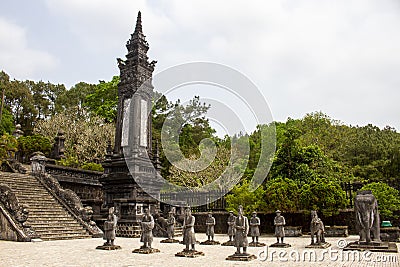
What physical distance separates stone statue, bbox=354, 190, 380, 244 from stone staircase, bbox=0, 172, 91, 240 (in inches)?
426

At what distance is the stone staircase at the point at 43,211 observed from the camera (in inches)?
569

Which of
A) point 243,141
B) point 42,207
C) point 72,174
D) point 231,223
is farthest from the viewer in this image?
point 243,141

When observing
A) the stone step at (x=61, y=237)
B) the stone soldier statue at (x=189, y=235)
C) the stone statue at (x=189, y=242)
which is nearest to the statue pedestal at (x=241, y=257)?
the stone statue at (x=189, y=242)

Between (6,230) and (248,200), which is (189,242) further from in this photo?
(248,200)

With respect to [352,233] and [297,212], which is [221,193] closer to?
[297,212]

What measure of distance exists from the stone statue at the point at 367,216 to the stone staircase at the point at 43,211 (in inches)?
426

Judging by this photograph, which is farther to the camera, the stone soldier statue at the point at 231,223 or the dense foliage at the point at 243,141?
the dense foliage at the point at 243,141

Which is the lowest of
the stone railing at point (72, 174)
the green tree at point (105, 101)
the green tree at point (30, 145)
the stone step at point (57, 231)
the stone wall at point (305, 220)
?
the stone step at point (57, 231)

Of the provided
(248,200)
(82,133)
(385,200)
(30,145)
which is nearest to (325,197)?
(385,200)

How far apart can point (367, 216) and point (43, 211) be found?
12914mm

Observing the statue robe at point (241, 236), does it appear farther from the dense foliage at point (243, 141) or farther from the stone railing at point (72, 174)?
the stone railing at point (72, 174)

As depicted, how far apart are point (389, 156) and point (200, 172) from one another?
49.9 feet

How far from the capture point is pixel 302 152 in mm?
20891

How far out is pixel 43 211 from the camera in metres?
15.8
